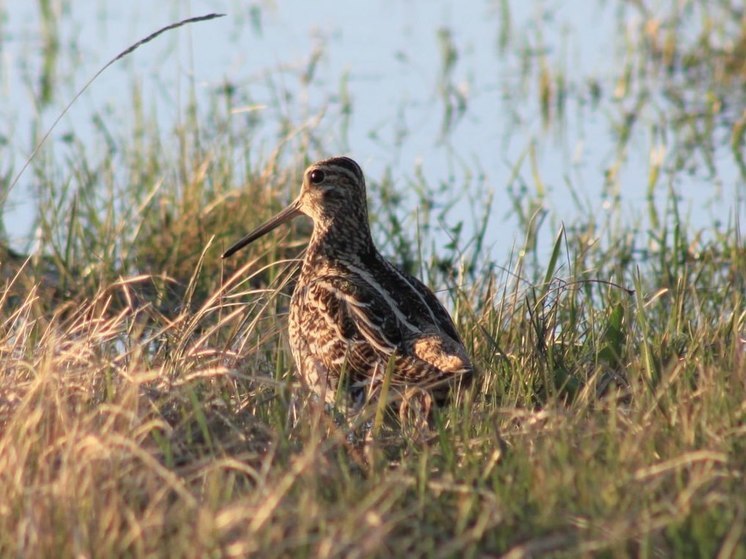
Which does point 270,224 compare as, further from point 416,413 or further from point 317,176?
point 416,413

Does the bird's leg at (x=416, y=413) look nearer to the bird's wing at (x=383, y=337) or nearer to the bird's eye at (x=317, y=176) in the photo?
the bird's wing at (x=383, y=337)

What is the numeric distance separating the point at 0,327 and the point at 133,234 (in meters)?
1.99

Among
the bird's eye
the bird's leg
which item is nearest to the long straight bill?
the bird's eye

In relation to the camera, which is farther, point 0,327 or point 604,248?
point 604,248

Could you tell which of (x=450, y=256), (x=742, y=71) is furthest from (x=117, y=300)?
(x=742, y=71)

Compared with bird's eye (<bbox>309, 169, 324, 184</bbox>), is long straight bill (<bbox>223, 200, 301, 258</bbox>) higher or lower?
lower

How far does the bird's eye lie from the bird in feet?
0.34

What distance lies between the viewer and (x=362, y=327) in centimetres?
483

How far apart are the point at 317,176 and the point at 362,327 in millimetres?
1013

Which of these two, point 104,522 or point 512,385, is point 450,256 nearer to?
point 512,385

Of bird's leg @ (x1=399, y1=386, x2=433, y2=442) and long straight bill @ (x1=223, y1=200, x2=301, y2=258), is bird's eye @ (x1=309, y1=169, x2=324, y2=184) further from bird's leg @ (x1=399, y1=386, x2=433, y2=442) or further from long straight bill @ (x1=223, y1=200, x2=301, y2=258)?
bird's leg @ (x1=399, y1=386, x2=433, y2=442)

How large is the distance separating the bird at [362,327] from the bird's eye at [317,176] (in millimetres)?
104

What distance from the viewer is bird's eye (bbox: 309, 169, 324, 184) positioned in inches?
223

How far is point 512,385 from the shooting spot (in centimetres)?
471
